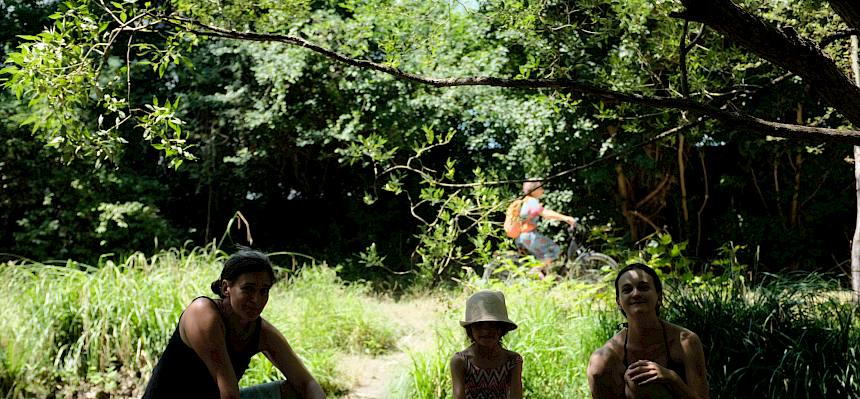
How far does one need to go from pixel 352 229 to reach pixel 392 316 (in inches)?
161

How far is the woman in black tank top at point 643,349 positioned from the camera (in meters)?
2.59

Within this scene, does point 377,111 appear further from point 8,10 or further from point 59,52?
point 59,52

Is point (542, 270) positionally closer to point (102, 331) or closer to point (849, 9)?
point (102, 331)

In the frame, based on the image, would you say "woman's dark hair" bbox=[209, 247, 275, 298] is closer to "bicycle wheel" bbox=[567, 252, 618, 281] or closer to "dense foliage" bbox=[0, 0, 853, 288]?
"bicycle wheel" bbox=[567, 252, 618, 281]

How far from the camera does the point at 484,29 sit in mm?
8758

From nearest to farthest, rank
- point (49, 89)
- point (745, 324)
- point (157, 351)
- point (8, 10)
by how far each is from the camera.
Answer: point (49, 89) < point (745, 324) < point (157, 351) < point (8, 10)

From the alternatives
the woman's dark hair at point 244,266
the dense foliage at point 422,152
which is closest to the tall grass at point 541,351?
the woman's dark hair at point 244,266

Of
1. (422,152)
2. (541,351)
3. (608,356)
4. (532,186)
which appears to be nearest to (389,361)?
(541,351)

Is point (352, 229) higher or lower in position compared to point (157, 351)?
higher

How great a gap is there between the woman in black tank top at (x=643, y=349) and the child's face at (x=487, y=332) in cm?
36

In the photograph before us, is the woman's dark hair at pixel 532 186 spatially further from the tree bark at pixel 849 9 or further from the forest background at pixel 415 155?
the tree bark at pixel 849 9

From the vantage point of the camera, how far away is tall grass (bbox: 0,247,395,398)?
15.8 feet

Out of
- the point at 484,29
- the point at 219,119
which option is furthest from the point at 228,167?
the point at 484,29

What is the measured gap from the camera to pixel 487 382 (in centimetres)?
281
